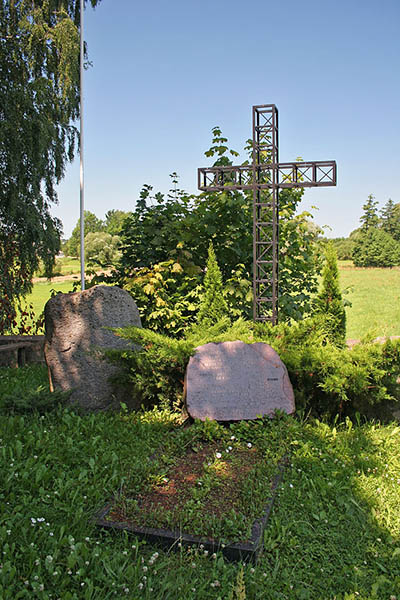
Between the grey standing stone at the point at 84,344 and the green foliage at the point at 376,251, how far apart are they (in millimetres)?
36302

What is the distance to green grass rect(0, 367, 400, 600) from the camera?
246 centimetres

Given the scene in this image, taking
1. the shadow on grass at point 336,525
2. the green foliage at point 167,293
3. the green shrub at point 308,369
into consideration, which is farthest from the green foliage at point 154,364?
the green foliage at point 167,293

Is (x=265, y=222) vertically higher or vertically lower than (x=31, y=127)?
lower

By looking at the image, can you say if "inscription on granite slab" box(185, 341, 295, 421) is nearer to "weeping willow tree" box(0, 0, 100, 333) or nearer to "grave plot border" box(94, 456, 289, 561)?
"grave plot border" box(94, 456, 289, 561)

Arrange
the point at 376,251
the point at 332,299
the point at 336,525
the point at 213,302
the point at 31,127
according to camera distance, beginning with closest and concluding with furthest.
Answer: the point at 336,525
the point at 332,299
the point at 213,302
the point at 31,127
the point at 376,251

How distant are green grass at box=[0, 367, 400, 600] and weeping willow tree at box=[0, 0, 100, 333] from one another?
5267mm

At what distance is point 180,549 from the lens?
2732 mm

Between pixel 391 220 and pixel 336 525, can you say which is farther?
pixel 391 220

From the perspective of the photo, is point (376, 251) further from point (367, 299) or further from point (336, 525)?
point (336, 525)

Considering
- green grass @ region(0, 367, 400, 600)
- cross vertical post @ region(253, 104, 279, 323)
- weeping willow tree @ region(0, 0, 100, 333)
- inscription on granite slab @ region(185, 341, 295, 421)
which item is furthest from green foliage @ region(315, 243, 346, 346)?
weeping willow tree @ region(0, 0, 100, 333)

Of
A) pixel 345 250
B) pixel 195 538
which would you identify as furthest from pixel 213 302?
pixel 345 250

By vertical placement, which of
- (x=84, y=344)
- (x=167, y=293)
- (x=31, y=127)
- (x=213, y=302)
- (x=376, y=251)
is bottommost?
(x=84, y=344)

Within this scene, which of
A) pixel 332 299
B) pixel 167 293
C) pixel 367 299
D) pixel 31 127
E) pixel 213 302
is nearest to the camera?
pixel 332 299

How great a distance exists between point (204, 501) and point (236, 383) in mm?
1536
